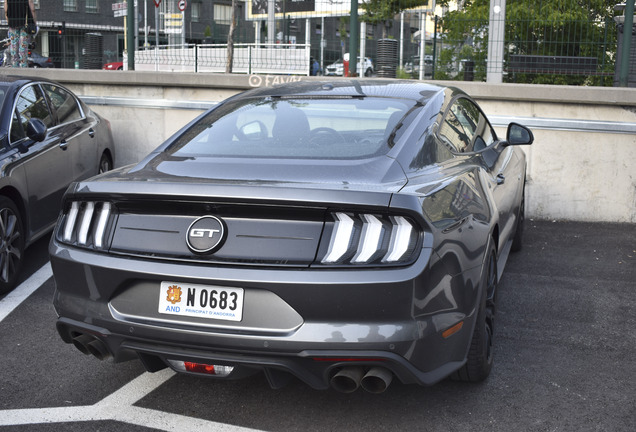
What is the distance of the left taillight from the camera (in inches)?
137

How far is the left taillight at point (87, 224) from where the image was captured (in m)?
3.49

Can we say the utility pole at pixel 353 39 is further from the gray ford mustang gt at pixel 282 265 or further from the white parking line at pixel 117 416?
the white parking line at pixel 117 416

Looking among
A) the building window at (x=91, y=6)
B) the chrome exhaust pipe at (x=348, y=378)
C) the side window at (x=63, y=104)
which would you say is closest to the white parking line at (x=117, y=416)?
the chrome exhaust pipe at (x=348, y=378)

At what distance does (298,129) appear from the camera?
13.6ft

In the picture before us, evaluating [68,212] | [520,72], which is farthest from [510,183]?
[520,72]

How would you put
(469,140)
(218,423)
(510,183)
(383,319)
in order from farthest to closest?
(510,183) < (469,140) < (218,423) < (383,319)

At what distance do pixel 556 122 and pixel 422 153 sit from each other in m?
5.17

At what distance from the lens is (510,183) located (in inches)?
217

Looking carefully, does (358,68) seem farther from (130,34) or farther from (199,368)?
(199,368)

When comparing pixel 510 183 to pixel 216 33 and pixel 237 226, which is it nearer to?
pixel 237 226

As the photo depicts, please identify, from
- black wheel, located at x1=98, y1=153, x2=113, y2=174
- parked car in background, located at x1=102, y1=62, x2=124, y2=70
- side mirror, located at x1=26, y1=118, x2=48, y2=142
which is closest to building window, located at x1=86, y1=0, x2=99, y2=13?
parked car in background, located at x1=102, y1=62, x2=124, y2=70

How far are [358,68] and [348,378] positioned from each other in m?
7.10

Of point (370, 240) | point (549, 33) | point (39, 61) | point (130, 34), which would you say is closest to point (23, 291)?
point (370, 240)

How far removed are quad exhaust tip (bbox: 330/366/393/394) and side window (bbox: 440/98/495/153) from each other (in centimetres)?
150
